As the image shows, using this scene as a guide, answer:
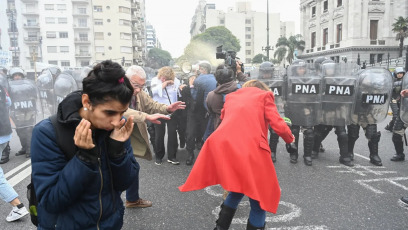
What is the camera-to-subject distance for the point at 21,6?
203 ft

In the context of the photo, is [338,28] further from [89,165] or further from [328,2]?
[89,165]

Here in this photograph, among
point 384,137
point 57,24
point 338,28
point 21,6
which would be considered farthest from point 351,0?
point 21,6

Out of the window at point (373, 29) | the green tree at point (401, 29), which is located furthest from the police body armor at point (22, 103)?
the window at point (373, 29)

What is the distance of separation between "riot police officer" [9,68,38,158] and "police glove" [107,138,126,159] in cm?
567

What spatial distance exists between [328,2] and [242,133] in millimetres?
54054

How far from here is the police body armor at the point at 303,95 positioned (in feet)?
18.0

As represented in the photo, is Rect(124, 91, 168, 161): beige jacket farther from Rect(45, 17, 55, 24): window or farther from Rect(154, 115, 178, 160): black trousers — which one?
Rect(45, 17, 55, 24): window

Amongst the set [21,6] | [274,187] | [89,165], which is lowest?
[274,187]

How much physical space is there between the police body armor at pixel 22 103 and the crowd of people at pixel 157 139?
1.37 m

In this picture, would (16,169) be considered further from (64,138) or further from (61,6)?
(61,6)

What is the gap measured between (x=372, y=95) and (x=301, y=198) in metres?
2.52

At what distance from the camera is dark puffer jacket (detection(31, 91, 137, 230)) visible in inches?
58.0

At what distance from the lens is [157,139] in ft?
18.9

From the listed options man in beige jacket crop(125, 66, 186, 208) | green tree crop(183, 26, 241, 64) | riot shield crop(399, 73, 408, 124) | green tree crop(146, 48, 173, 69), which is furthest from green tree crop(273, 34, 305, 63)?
man in beige jacket crop(125, 66, 186, 208)
